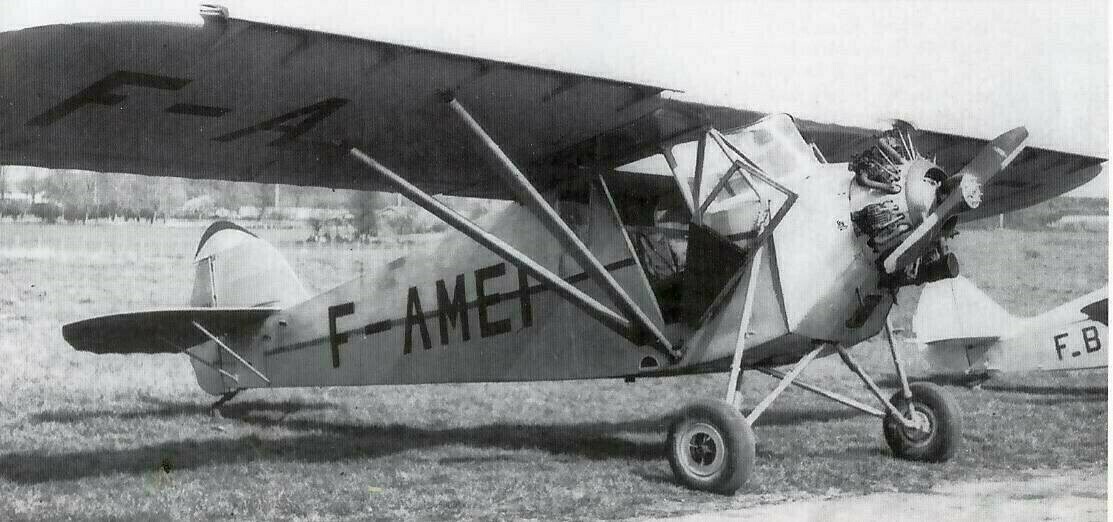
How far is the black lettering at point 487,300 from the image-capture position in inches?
225

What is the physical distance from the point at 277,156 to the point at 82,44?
68.6 inches

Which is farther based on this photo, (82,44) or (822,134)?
(822,134)

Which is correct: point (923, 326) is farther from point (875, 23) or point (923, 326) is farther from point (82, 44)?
point (82, 44)

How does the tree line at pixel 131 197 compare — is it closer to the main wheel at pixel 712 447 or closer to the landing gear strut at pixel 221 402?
the landing gear strut at pixel 221 402

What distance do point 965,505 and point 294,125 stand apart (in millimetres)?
3886

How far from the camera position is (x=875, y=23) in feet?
17.6

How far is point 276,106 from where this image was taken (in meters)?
4.45

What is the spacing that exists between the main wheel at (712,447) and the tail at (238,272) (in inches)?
142

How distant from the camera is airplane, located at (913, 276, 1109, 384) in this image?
7887mm

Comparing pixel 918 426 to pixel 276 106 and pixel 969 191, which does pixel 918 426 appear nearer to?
pixel 969 191

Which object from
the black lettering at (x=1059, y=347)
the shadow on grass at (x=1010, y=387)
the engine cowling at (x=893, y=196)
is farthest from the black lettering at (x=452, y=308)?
the black lettering at (x=1059, y=347)

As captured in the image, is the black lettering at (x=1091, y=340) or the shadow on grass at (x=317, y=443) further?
the black lettering at (x=1091, y=340)

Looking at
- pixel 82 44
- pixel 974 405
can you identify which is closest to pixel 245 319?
pixel 82 44

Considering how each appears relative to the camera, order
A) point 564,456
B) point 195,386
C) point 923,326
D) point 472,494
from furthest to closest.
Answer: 1. point 923,326
2. point 195,386
3. point 564,456
4. point 472,494
